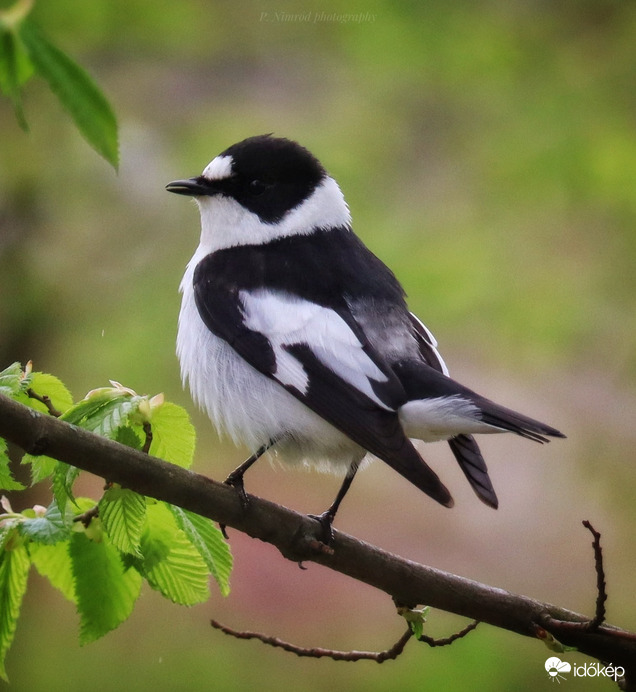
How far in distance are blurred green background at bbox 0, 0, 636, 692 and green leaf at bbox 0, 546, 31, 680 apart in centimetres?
254

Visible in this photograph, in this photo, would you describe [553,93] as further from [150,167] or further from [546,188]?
[150,167]

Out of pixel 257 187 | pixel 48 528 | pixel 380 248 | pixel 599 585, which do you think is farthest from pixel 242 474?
pixel 380 248

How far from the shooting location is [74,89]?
86 cm

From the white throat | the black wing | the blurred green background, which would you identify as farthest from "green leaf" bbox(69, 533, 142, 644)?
the blurred green background

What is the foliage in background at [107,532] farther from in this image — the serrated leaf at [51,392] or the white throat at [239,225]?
the white throat at [239,225]

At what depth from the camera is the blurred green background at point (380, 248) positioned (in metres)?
4.27

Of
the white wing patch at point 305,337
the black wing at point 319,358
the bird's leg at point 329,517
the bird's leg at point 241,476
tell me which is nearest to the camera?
the bird's leg at point 241,476

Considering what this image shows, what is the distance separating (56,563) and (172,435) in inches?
13.2

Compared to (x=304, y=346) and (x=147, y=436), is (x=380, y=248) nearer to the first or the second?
(x=304, y=346)

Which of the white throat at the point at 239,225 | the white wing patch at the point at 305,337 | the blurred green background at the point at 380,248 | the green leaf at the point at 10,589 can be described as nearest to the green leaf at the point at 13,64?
the green leaf at the point at 10,589

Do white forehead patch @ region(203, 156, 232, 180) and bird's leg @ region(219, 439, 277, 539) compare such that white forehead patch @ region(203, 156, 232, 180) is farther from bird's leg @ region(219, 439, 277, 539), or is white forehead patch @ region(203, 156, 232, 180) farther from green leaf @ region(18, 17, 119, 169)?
green leaf @ region(18, 17, 119, 169)

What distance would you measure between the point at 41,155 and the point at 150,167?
61 centimetres

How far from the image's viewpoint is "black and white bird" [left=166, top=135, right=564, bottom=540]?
2.20 m

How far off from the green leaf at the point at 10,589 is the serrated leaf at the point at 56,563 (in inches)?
2.7
